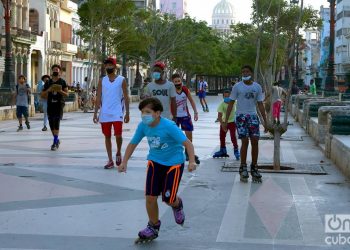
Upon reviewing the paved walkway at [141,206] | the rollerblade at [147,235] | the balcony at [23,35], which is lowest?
the paved walkway at [141,206]

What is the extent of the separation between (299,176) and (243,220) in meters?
3.76

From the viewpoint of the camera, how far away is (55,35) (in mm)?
65500

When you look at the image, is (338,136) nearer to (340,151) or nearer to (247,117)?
(340,151)

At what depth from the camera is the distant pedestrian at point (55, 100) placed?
14.5m

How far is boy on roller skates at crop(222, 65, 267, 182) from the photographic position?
1045 cm

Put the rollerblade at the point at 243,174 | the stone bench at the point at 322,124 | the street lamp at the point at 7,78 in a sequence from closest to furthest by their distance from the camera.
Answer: the rollerblade at the point at 243,174, the stone bench at the point at 322,124, the street lamp at the point at 7,78

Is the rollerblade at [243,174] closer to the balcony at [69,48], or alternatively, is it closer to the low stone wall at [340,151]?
the low stone wall at [340,151]

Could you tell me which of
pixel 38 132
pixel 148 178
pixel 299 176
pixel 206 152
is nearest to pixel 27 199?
→ pixel 148 178

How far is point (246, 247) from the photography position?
21.1ft

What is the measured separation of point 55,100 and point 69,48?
2178 inches

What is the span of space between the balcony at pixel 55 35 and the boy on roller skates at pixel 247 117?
55.3 m

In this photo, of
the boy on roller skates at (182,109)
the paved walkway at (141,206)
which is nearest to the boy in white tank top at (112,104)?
the paved walkway at (141,206)

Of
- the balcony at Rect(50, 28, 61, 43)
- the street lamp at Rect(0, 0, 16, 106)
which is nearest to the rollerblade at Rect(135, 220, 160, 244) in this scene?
the street lamp at Rect(0, 0, 16, 106)

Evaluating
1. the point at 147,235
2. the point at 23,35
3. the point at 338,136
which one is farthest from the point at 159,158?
the point at 23,35
